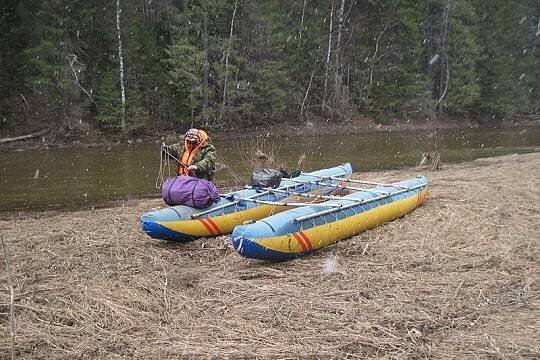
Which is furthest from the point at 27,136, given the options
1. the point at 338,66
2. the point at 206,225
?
the point at 338,66

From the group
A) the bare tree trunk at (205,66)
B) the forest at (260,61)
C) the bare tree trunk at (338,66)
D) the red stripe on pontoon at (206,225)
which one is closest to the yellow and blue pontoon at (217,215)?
the red stripe on pontoon at (206,225)

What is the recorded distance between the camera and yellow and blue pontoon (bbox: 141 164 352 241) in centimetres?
649

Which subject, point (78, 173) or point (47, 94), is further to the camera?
point (47, 94)

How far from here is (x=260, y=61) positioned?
2705 centimetres

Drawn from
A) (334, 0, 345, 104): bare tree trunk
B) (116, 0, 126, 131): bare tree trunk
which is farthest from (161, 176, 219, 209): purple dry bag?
(334, 0, 345, 104): bare tree trunk

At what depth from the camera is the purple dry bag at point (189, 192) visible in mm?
6844

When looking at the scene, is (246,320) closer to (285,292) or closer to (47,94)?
(285,292)

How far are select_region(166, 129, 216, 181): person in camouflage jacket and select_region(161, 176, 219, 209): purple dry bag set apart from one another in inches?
8.7

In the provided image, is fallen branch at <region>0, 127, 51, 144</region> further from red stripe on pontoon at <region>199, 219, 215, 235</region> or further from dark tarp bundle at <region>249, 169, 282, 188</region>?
red stripe on pontoon at <region>199, 219, 215, 235</region>

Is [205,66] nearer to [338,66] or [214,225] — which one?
[338,66]

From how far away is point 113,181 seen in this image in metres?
13.0

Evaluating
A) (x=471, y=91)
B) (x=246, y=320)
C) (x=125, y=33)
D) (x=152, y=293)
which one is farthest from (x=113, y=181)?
(x=471, y=91)

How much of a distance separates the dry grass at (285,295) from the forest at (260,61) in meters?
16.0

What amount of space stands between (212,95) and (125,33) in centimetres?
477
